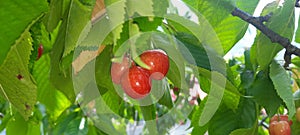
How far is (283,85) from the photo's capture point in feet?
2.24

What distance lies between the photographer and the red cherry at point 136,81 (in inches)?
20.0

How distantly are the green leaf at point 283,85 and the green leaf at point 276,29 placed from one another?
0.02m

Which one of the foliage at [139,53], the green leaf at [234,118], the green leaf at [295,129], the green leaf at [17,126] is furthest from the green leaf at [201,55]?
the green leaf at [17,126]

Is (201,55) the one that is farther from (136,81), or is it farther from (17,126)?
(17,126)

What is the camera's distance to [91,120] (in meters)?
1.15

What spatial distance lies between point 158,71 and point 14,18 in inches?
9.3

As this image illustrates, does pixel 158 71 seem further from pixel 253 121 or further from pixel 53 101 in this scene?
pixel 53 101

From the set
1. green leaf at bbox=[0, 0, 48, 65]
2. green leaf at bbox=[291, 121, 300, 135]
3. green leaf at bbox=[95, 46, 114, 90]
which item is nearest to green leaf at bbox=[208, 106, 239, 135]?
green leaf at bbox=[291, 121, 300, 135]

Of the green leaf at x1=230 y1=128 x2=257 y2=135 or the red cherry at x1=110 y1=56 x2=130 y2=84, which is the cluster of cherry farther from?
the green leaf at x1=230 y1=128 x2=257 y2=135

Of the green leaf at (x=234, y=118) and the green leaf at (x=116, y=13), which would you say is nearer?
the green leaf at (x=116, y=13)

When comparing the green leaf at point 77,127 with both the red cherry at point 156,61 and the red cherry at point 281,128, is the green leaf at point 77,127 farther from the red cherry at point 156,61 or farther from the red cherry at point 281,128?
the red cherry at point 156,61

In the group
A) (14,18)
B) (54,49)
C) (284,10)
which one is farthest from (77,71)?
(284,10)

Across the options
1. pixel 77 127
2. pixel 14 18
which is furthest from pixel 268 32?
pixel 77 127

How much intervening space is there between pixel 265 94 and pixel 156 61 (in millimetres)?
316
